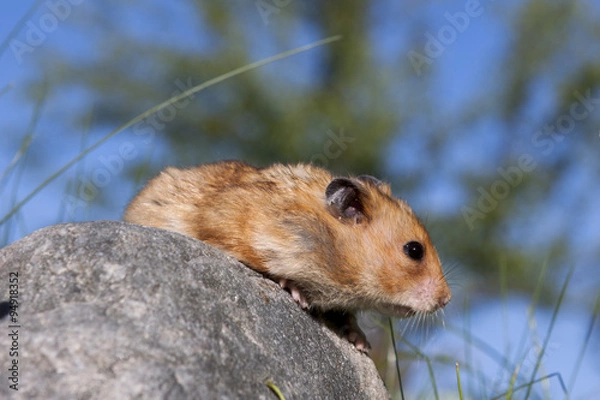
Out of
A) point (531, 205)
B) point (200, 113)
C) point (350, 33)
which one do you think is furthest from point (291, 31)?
point (531, 205)

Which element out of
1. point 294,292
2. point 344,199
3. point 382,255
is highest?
point 344,199

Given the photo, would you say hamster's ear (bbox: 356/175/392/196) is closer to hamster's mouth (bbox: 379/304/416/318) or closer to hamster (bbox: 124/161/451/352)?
hamster (bbox: 124/161/451/352)

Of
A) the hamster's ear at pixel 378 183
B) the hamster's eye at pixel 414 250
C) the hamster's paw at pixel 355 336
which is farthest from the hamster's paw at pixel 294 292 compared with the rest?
the hamster's ear at pixel 378 183

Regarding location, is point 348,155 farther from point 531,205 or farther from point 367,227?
point 367,227

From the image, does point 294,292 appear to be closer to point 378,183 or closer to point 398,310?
point 398,310

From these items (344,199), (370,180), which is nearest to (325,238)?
(344,199)

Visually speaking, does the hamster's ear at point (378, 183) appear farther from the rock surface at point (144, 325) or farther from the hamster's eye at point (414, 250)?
the rock surface at point (144, 325)

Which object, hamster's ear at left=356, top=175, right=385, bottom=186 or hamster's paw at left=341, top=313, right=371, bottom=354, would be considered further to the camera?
hamster's ear at left=356, top=175, right=385, bottom=186

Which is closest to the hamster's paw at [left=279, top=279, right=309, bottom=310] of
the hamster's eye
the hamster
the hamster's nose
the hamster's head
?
the hamster
